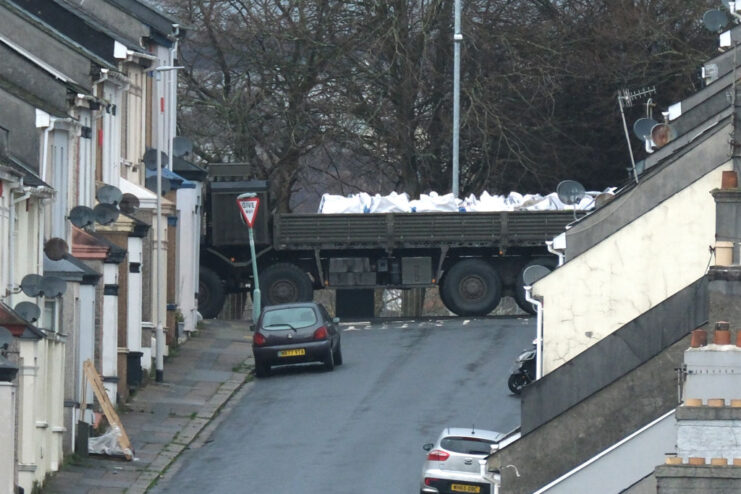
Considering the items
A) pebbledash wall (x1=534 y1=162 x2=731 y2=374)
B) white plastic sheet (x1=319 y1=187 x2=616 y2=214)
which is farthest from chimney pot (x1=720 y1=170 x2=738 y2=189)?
white plastic sheet (x1=319 y1=187 x2=616 y2=214)

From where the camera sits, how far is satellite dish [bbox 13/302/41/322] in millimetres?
28359

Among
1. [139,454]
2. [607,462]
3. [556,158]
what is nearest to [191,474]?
[139,454]

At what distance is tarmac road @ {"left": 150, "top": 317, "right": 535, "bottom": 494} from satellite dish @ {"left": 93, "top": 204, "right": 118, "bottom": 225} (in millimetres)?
3788

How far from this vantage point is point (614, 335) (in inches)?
859

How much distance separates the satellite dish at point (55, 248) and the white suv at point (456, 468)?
6784 mm

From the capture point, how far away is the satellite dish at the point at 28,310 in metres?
28.4

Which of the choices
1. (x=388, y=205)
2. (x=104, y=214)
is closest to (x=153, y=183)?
(x=388, y=205)

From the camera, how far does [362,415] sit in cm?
3466

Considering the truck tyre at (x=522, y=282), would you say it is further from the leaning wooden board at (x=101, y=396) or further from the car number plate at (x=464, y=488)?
the car number plate at (x=464, y=488)

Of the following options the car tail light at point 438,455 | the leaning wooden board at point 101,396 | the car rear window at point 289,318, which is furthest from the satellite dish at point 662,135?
the car rear window at point 289,318

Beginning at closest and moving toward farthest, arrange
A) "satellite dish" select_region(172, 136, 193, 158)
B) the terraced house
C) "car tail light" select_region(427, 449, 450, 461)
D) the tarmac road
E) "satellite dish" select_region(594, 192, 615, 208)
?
"satellite dish" select_region(594, 192, 615, 208) < "car tail light" select_region(427, 449, 450, 461) < the terraced house < the tarmac road < "satellite dish" select_region(172, 136, 193, 158)

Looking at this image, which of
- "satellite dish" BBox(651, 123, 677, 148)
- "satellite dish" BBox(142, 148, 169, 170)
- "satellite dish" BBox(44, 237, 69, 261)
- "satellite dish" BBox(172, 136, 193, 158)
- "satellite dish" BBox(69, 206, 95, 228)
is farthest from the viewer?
"satellite dish" BBox(172, 136, 193, 158)

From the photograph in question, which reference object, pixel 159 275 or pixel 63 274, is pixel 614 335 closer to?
pixel 63 274

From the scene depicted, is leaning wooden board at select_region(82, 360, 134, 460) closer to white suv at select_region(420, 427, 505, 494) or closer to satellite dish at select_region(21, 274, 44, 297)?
satellite dish at select_region(21, 274, 44, 297)
